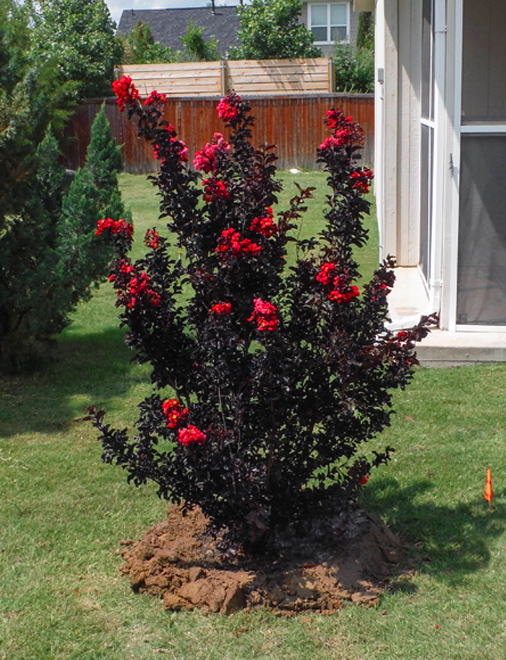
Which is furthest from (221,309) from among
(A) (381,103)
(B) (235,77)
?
(B) (235,77)

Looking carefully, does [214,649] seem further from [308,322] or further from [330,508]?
[308,322]

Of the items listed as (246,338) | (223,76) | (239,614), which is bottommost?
(239,614)

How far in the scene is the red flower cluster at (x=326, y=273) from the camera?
3.26 m

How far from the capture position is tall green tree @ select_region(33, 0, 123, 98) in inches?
1040

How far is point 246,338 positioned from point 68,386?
3.46m

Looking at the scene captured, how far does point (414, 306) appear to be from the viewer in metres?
7.42

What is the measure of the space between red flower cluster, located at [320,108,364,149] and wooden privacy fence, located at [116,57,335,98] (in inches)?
855

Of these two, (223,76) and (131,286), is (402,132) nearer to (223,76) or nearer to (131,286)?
(131,286)

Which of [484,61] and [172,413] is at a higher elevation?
[484,61]

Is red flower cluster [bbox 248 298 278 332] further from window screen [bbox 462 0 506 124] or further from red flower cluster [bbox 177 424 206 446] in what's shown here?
window screen [bbox 462 0 506 124]

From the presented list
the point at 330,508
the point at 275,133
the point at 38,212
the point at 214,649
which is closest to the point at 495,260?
the point at 330,508

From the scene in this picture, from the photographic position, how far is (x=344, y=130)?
3570 millimetres

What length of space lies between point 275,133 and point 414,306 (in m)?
15.4

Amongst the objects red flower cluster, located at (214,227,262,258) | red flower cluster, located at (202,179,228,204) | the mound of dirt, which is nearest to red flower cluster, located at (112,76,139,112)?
red flower cluster, located at (202,179,228,204)
